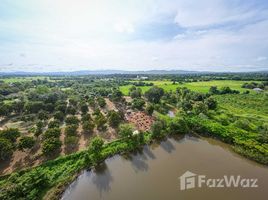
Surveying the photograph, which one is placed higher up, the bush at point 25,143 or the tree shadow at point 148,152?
the bush at point 25,143

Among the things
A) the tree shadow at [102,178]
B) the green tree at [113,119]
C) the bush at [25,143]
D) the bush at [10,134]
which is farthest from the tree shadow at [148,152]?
the bush at [10,134]

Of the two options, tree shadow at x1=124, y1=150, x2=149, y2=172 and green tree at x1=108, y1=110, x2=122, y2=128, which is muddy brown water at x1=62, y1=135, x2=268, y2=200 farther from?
green tree at x1=108, y1=110, x2=122, y2=128

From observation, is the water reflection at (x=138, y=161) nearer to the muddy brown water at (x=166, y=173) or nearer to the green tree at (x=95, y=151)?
the muddy brown water at (x=166, y=173)

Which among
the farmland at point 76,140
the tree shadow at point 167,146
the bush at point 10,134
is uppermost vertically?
the bush at point 10,134

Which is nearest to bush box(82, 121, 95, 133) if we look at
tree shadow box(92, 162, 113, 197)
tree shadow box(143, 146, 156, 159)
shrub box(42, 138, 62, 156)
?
shrub box(42, 138, 62, 156)

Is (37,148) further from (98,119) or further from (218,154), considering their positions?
(218,154)

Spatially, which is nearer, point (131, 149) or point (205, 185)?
point (205, 185)

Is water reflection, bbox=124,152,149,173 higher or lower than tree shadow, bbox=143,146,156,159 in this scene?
higher

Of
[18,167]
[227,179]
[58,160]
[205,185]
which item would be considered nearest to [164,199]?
[205,185]
